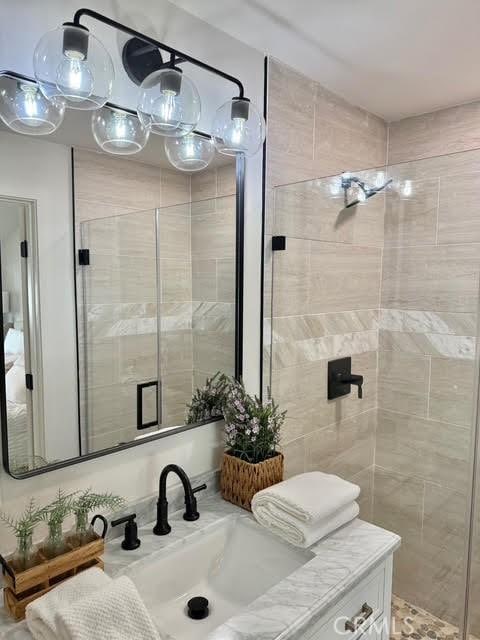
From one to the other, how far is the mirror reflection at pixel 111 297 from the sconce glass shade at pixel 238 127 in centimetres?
13

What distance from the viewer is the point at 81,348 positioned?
1222mm

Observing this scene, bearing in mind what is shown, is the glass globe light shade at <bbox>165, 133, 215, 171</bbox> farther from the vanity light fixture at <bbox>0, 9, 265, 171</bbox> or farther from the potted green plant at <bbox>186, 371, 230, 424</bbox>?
the potted green plant at <bbox>186, 371, 230, 424</bbox>

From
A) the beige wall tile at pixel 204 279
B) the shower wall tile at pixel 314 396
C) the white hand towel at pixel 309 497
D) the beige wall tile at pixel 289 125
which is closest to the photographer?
the white hand towel at pixel 309 497

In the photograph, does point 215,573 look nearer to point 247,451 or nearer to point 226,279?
point 247,451

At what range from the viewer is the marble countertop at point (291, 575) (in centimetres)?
97

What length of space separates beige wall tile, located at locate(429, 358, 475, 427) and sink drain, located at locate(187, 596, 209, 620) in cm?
129

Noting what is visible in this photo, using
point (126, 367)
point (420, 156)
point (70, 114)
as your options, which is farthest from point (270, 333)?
point (420, 156)

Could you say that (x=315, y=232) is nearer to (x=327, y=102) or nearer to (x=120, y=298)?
(x=327, y=102)

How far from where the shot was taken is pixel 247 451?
4.97 ft

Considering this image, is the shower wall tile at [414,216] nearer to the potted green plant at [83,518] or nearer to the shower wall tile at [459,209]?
the shower wall tile at [459,209]

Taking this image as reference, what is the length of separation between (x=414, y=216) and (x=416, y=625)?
191 centimetres

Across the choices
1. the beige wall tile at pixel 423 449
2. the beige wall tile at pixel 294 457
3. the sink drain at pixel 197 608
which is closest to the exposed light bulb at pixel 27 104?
the sink drain at pixel 197 608

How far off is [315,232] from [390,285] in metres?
0.57

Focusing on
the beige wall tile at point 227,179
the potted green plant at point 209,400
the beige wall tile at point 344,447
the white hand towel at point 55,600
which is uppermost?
the beige wall tile at point 227,179
